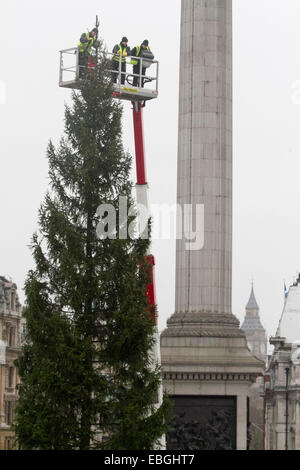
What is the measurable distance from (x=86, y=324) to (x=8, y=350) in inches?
2317

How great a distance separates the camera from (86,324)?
4078 centimetres

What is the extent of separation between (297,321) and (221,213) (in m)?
70.9

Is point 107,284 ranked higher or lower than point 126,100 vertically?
lower

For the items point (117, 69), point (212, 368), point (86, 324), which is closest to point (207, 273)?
point (212, 368)

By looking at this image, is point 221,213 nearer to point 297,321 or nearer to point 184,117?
point 184,117

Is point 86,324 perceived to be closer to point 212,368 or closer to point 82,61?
point 82,61

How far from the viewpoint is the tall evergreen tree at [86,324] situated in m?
40.0

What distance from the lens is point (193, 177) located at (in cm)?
5703

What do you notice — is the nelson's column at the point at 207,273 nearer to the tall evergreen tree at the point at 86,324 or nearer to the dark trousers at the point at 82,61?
the dark trousers at the point at 82,61

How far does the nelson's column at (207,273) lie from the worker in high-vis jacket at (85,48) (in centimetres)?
876

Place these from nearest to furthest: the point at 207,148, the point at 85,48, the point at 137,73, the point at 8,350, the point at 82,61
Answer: the point at 85,48 → the point at 82,61 → the point at 137,73 → the point at 207,148 → the point at 8,350

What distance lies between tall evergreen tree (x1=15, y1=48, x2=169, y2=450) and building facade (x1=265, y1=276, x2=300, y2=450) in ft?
239

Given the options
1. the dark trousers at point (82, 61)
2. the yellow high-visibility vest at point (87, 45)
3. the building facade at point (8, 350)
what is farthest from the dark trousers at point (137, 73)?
the building facade at point (8, 350)

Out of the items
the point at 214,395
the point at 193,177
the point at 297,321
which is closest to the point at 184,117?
the point at 193,177
